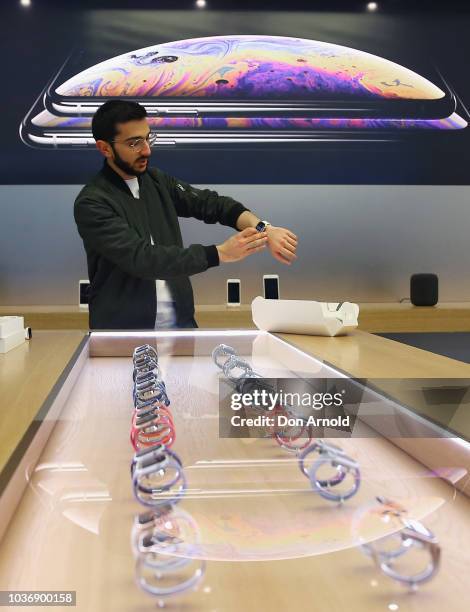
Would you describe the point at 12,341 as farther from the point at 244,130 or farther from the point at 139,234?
the point at 244,130

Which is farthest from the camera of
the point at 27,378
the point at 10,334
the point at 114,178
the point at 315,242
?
the point at 315,242

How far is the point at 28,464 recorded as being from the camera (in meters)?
0.71

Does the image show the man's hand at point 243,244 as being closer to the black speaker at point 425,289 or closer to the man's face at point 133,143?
the man's face at point 133,143

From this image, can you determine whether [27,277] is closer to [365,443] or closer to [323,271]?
[323,271]

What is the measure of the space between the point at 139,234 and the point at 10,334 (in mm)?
816

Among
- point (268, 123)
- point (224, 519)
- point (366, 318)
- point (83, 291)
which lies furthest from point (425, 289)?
point (224, 519)

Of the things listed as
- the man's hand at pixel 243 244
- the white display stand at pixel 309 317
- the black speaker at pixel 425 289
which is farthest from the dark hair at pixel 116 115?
the black speaker at pixel 425 289

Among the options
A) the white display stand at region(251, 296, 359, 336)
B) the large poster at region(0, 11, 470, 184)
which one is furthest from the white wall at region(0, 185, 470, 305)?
the white display stand at region(251, 296, 359, 336)

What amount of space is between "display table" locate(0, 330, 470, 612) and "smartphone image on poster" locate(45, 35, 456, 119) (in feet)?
9.91

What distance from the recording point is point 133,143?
7.68 ft

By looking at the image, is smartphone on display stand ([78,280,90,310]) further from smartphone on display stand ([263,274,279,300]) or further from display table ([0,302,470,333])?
smartphone on display stand ([263,274,279,300])

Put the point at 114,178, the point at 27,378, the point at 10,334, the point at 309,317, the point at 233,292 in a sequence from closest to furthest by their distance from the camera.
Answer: the point at 27,378
the point at 10,334
the point at 309,317
the point at 114,178
the point at 233,292

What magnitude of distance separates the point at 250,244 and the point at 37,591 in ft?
4.99

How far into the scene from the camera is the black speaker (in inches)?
140
